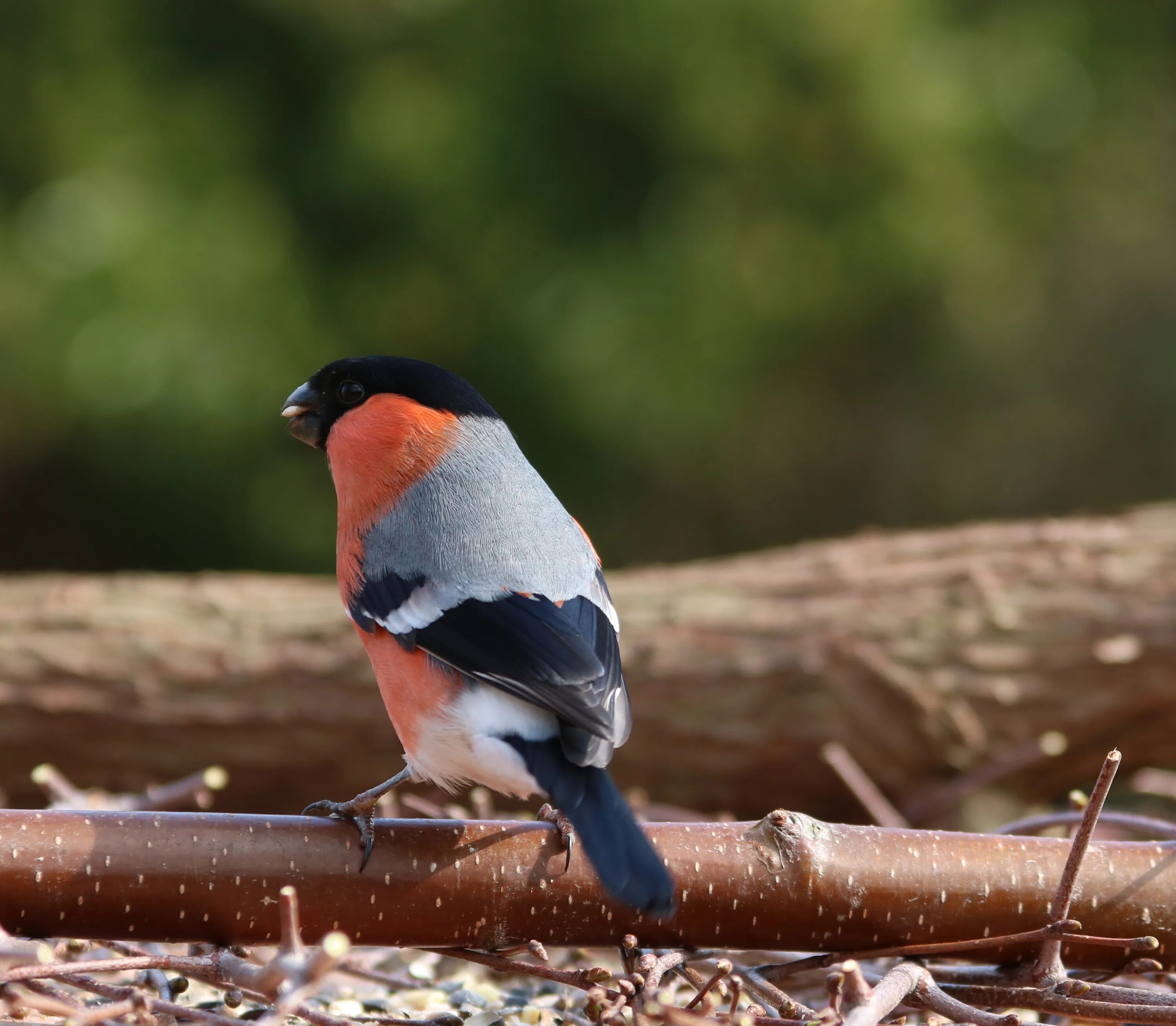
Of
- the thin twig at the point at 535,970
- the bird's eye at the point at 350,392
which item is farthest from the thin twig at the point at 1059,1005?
the bird's eye at the point at 350,392

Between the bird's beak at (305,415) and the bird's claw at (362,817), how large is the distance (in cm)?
71

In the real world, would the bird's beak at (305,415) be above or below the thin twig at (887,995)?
above

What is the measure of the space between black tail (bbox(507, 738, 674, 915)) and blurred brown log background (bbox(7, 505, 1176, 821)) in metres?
1.76

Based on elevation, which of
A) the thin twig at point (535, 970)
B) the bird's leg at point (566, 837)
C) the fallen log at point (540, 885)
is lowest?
the thin twig at point (535, 970)

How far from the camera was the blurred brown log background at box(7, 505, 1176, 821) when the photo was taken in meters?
3.28

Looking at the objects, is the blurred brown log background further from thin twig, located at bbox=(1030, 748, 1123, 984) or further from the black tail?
the black tail

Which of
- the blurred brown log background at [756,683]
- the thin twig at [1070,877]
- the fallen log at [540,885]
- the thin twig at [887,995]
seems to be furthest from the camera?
the blurred brown log background at [756,683]

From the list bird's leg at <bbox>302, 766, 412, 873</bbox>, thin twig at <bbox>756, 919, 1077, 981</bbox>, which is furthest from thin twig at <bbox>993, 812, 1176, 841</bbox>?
bird's leg at <bbox>302, 766, 412, 873</bbox>

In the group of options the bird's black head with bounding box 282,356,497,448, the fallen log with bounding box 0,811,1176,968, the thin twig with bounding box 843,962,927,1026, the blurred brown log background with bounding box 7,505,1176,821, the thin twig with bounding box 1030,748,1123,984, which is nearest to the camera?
the thin twig with bounding box 843,962,927,1026

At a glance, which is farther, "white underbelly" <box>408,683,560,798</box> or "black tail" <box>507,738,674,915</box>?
"white underbelly" <box>408,683,560,798</box>

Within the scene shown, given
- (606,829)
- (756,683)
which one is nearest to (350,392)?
(606,829)

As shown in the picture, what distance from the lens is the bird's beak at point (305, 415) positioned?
7.23ft

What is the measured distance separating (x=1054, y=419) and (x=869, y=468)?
125 cm

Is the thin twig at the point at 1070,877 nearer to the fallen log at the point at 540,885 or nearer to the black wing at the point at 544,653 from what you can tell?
the fallen log at the point at 540,885
